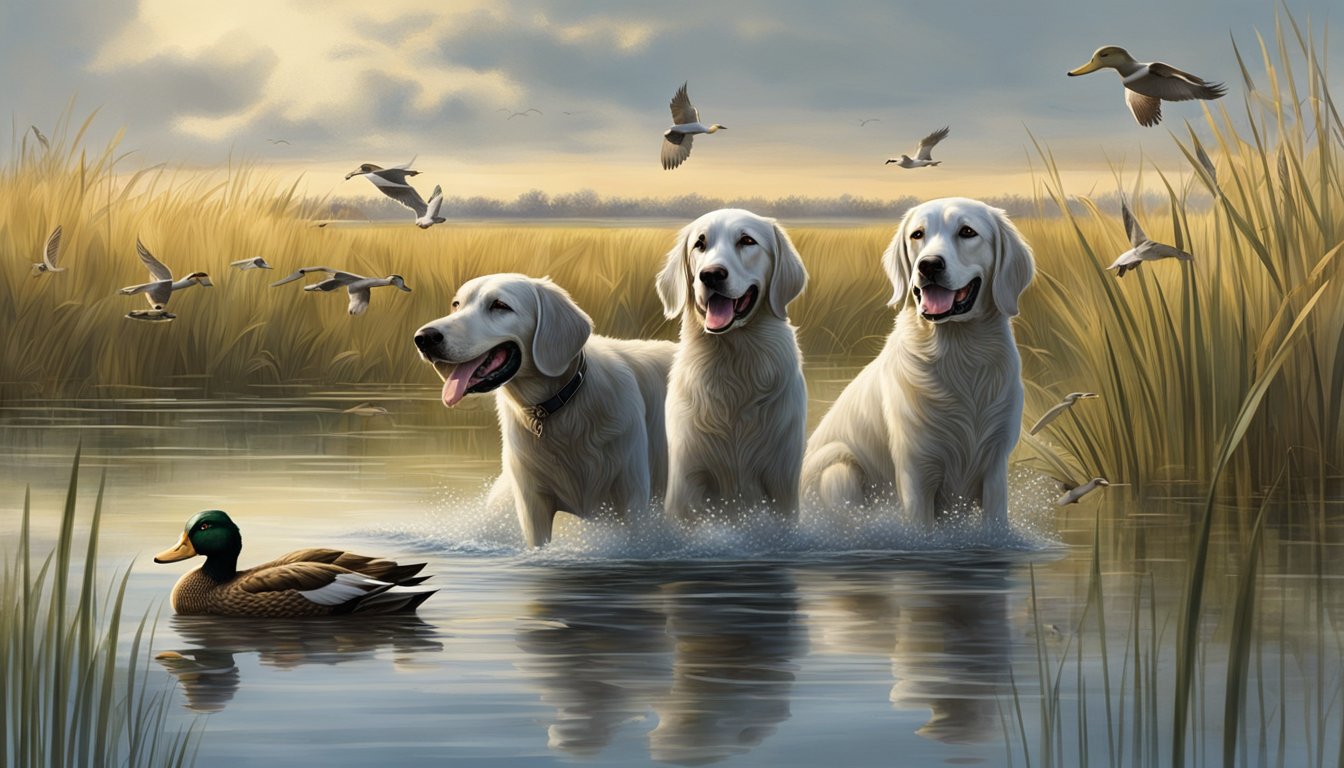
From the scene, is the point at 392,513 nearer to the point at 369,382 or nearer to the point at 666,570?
the point at 666,570

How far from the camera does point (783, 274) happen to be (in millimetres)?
7676

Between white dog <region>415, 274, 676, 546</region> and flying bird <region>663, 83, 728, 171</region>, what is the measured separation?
249 cm

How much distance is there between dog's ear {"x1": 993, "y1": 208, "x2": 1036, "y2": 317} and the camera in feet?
24.5

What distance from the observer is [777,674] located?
5184 mm

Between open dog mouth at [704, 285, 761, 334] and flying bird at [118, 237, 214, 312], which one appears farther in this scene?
flying bird at [118, 237, 214, 312]

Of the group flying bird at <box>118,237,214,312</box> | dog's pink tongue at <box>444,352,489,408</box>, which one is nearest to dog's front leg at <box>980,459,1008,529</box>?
dog's pink tongue at <box>444,352,489,408</box>

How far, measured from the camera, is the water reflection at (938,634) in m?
4.75

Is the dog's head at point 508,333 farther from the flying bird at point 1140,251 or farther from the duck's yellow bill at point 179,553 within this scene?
the flying bird at point 1140,251

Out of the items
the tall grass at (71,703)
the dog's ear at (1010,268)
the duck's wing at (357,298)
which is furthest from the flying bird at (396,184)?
the tall grass at (71,703)

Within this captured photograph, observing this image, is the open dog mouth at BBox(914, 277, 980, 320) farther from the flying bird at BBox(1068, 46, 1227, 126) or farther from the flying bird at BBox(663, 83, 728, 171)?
the flying bird at BBox(663, 83, 728, 171)

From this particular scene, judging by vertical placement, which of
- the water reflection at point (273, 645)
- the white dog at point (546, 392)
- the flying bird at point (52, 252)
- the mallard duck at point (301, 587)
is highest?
the flying bird at point (52, 252)

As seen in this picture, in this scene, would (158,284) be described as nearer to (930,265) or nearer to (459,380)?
(459,380)

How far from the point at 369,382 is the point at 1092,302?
788cm

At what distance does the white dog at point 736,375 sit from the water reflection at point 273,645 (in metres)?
1.95
